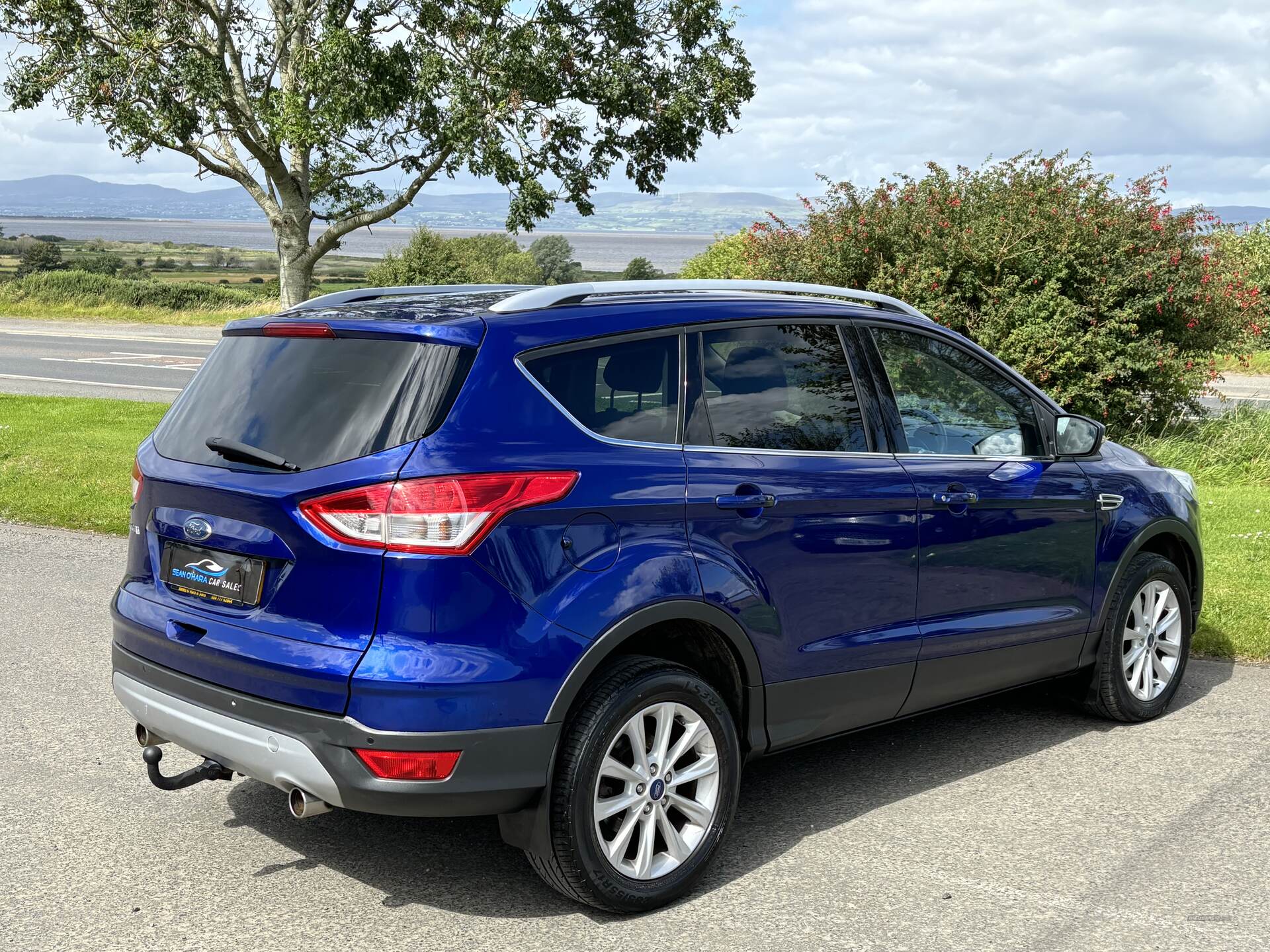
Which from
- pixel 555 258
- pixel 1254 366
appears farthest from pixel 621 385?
pixel 555 258

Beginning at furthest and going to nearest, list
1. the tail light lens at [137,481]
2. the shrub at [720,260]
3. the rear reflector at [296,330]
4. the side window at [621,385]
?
the shrub at [720,260], the tail light lens at [137,481], the rear reflector at [296,330], the side window at [621,385]

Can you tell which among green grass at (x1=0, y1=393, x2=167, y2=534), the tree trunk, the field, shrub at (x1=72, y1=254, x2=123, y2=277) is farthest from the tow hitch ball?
shrub at (x1=72, y1=254, x2=123, y2=277)

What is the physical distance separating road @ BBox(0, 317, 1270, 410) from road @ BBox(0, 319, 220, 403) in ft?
0.04

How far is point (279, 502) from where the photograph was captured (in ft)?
11.9

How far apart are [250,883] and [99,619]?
3.67 metres

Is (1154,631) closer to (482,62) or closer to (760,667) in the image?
(760,667)

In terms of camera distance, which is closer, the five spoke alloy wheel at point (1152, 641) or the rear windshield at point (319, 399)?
the rear windshield at point (319, 399)

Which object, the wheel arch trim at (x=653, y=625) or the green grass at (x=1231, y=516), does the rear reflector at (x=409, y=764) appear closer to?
the wheel arch trim at (x=653, y=625)

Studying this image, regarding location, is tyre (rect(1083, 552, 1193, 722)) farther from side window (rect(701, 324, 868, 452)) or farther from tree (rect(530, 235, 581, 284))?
tree (rect(530, 235, 581, 284))

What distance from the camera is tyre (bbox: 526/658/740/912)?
369 centimetres

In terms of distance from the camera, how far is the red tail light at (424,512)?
3.44 m

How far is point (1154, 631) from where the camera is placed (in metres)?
5.83

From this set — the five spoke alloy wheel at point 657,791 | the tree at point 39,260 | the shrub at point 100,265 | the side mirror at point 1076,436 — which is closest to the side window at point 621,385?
the five spoke alloy wheel at point 657,791

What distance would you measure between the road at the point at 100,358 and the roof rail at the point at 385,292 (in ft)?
50.2
